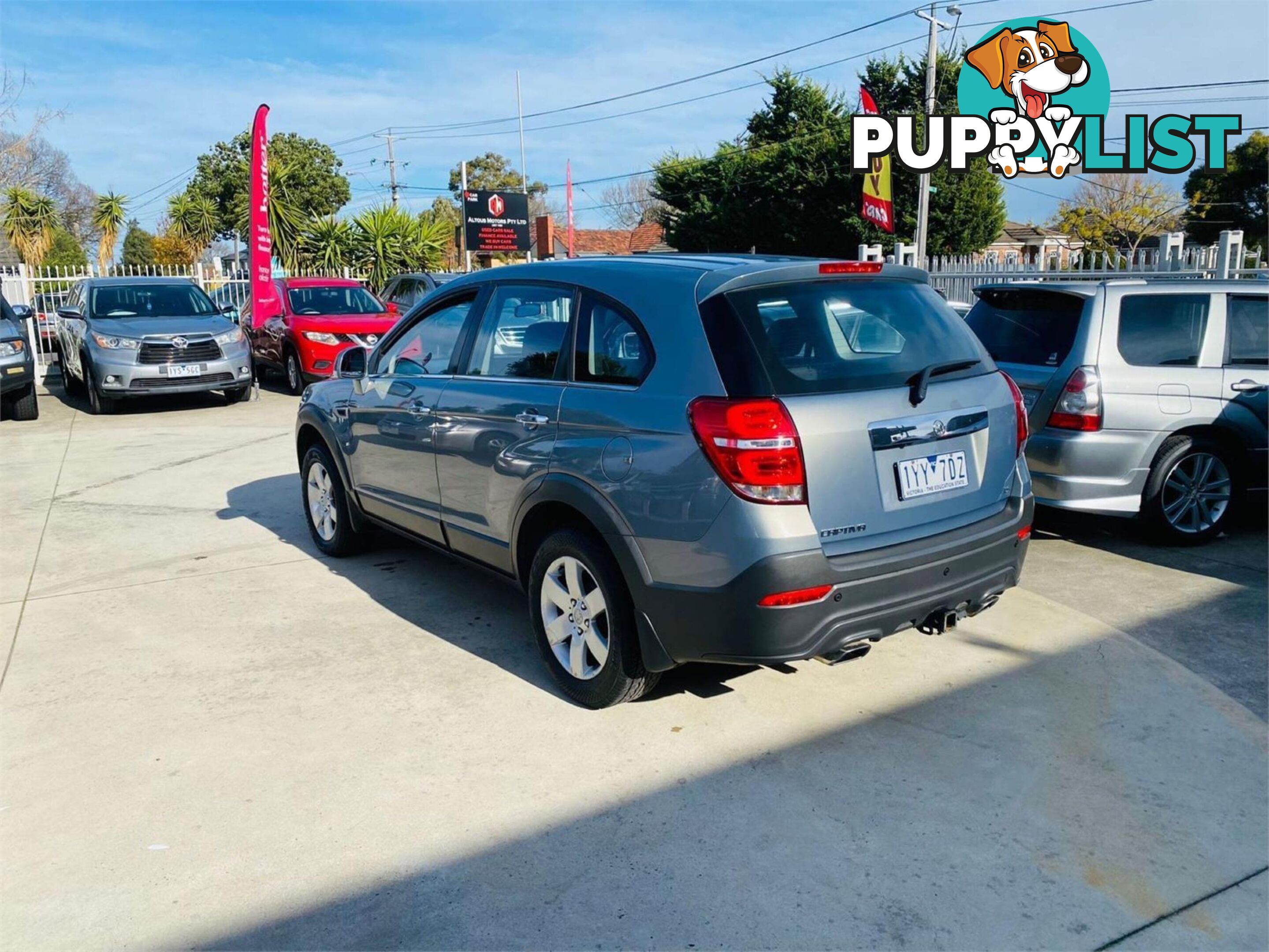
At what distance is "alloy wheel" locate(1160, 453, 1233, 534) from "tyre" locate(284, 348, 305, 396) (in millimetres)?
11638

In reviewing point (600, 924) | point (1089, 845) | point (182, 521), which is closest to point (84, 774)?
point (600, 924)

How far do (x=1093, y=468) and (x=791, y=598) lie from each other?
130 inches

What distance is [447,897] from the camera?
2.86 m

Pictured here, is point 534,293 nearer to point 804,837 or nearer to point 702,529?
point 702,529

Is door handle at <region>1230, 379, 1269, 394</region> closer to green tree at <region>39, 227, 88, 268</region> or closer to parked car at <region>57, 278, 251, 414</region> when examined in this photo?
parked car at <region>57, 278, 251, 414</region>

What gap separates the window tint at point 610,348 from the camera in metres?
3.66

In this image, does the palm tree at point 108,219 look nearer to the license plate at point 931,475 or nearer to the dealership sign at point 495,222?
the dealership sign at point 495,222

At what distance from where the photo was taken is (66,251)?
60781 mm

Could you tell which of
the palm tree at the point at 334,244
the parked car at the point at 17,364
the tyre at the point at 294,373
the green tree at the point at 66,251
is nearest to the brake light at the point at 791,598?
the parked car at the point at 17,364

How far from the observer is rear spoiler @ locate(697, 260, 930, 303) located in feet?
11.5

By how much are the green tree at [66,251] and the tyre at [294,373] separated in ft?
150

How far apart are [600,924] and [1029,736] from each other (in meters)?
1.89

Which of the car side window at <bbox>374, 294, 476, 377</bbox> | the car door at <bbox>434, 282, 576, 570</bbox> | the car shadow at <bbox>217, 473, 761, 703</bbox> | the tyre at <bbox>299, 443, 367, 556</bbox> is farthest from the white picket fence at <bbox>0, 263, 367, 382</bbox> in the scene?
the car door at <bbox>434, 282, 576, 570</bbox>

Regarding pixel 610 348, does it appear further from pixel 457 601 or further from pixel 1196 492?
pixel 1196 492
